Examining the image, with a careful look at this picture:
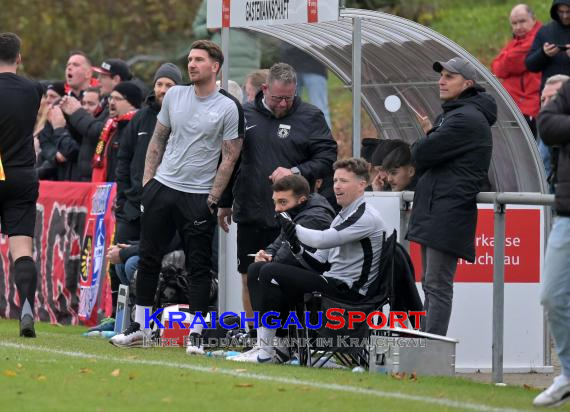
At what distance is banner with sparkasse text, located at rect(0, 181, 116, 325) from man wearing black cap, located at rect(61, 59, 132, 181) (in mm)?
564

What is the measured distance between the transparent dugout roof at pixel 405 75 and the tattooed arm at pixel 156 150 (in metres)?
1.58

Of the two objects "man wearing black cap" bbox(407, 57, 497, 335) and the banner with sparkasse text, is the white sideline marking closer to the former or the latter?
"man wearing black cap" bbox(407, 57, 497, 335)

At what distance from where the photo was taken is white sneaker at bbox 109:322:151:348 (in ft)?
40.8

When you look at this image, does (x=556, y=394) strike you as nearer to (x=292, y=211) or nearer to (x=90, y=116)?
(x=292, y=211)

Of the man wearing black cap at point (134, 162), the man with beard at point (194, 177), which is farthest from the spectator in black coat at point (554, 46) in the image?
the man with beard at point (194, 177)

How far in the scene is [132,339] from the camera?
12.4 meters

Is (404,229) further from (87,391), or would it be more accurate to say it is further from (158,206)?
(87,391)

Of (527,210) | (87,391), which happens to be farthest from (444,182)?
Result: (87,391)

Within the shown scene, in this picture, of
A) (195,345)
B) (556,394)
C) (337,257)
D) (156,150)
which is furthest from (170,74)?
(556,394)

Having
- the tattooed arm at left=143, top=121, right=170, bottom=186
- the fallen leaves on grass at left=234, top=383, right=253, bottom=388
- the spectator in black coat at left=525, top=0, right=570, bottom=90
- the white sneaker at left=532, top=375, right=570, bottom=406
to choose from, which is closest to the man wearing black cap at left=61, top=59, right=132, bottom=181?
A: the tattooed arm at left=143, top=121, right=170, bottom=186

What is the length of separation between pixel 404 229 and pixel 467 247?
0.95 m

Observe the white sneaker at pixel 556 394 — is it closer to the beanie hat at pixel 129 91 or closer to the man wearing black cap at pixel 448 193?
the man wearing black cap at pixel 448 193

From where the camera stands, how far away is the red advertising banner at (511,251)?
40.3 feet

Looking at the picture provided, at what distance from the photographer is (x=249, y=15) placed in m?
13.6
